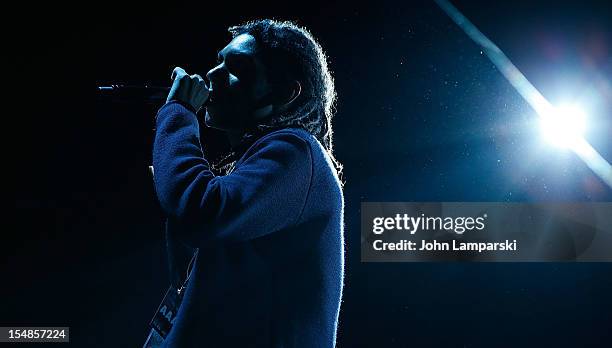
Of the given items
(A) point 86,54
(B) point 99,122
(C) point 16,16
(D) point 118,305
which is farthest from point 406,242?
(C) point 16,16

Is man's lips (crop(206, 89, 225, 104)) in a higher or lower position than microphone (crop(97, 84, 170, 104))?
lower

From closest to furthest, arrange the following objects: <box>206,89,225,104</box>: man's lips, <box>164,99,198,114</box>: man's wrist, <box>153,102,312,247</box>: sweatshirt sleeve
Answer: <box>153,102,312,247</box>: sweatshirt sleeve → <box>164,99,198,114</box>: man's wrist → <box>206,89,225,104</box>: man's lips

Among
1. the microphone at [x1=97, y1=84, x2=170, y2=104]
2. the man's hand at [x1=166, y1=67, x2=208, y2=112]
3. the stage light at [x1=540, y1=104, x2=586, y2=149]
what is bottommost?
the man's hand at [x1=166, y1=67, x2=208, y2=112]

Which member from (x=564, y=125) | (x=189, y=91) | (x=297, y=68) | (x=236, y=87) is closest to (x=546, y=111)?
(x=564, y=125)

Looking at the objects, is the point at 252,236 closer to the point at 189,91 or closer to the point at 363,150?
the point at 189,91

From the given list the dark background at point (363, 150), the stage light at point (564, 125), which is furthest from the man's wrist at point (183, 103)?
the stage light at point (564, 125)

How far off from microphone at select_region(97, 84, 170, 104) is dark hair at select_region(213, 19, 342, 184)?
225 millimetres

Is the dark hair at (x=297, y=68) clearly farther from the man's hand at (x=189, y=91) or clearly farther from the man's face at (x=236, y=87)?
the man's hand at (x=189, y=91)

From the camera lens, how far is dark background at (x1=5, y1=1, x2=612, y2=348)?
233cm

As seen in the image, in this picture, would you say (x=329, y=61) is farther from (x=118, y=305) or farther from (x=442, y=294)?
(x=118, y=305)

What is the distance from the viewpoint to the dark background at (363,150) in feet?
7.63

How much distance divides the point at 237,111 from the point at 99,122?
167 cm

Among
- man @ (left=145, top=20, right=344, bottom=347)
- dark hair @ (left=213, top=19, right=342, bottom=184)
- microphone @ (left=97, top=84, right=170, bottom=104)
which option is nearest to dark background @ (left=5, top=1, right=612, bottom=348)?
microphone @ (left=97, top=84, right=170, bottom=104)

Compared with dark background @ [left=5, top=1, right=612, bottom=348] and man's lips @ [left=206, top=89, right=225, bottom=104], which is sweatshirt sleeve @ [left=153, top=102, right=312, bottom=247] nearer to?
man's lips @ [left=206, top=89, right=225, bottom=104]
